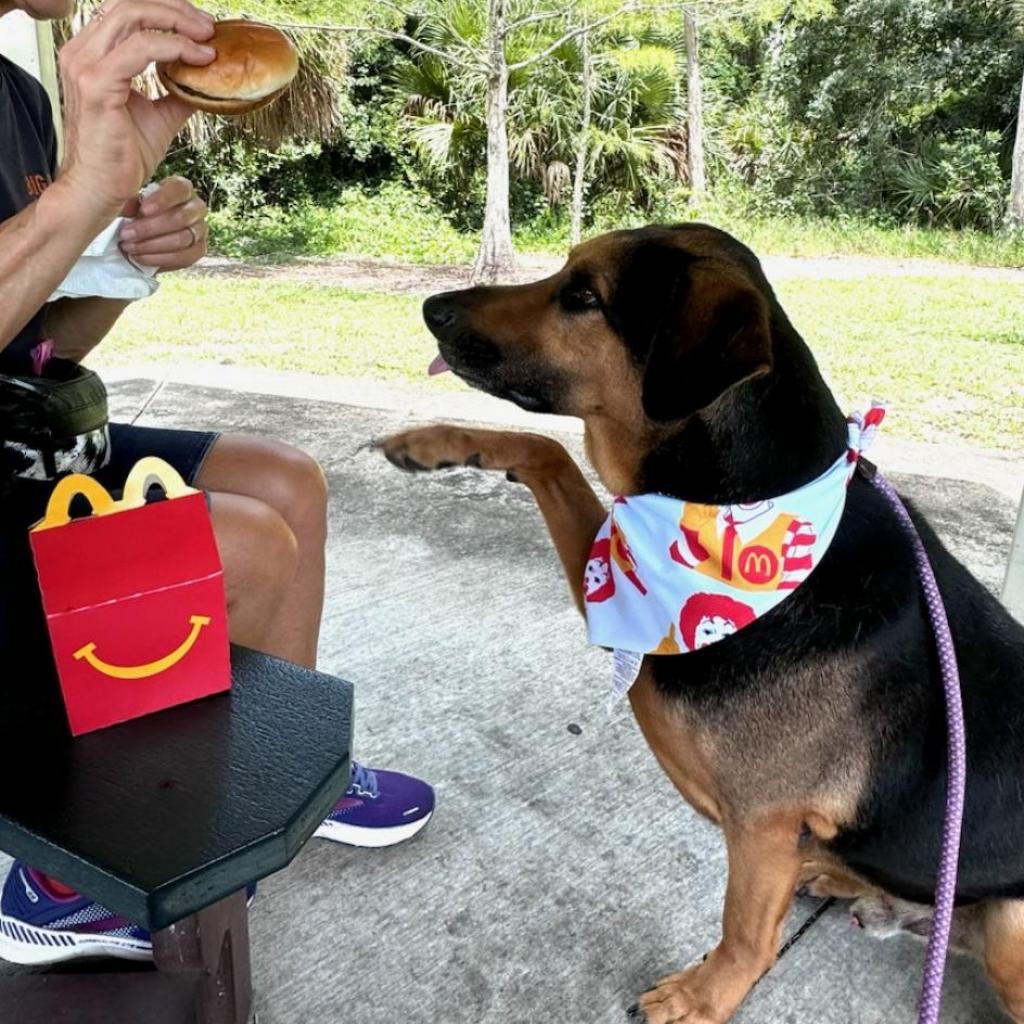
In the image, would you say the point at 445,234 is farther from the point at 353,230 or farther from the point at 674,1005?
the point at 674,1005

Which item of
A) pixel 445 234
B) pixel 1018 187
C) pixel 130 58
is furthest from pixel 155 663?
pixel 1018 187

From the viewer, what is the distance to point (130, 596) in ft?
4.00

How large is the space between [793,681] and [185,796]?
1.14 m

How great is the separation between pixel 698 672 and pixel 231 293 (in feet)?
36.4

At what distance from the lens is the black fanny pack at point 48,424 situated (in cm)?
159

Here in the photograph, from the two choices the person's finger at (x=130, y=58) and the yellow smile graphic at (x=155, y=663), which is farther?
the person's finger at (x=130, y=58)


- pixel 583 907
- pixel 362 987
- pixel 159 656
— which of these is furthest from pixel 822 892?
pixel 159 656

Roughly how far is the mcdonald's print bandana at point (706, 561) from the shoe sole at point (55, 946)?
1.10 meters

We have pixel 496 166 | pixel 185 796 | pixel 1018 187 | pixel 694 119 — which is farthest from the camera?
pixel 694 119

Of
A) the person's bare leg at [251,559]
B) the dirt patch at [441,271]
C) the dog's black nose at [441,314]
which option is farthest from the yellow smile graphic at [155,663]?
the dirt patch at [441,271]

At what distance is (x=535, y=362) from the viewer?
204 cm

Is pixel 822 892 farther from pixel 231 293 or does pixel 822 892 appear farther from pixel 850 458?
pixel 231 293

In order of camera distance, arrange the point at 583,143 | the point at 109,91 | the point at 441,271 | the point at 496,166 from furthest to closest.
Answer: the point at 441,271
the point at 583,143
the point at 496,166
the point at 109,91

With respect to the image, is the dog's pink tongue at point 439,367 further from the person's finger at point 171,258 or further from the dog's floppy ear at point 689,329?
the person's finger at point 171,258
